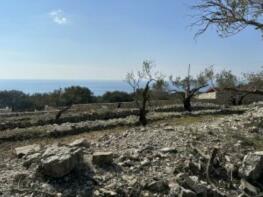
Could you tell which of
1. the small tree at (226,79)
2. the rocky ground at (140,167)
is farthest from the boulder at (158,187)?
the small tree at (226,79)

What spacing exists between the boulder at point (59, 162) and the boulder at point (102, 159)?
28.5 inches

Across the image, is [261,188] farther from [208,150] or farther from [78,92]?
[78,92]

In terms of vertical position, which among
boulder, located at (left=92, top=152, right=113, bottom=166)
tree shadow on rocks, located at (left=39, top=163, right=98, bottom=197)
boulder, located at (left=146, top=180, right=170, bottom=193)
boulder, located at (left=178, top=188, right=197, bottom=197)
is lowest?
boulder, located at (left=178, top=188, right=197, bottom=197)

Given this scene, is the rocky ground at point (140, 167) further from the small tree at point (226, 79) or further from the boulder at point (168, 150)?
the small tree at point (226, 79)

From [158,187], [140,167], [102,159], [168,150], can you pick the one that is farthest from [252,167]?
[102,159]

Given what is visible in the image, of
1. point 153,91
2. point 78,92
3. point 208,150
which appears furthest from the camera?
point 78,92

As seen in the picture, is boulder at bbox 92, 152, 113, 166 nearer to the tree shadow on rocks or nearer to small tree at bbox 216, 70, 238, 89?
the tree shadow on rocks

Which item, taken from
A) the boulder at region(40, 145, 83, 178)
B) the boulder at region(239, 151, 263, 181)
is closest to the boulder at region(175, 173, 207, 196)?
the boulder at region(239, 151, 263, 181)

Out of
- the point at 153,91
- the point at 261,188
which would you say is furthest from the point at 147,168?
the point at 153,91

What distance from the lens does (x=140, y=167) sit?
11891 millimetres

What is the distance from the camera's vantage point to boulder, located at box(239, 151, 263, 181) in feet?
40.3

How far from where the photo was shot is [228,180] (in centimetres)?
1224

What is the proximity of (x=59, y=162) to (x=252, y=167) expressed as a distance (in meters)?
5.20

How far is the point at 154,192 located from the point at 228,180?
2.36 m
